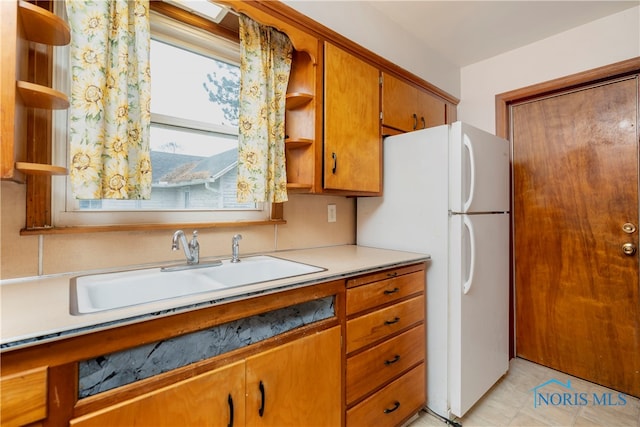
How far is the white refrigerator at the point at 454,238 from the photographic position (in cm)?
165

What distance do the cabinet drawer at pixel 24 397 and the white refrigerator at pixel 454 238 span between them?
1.70 meters

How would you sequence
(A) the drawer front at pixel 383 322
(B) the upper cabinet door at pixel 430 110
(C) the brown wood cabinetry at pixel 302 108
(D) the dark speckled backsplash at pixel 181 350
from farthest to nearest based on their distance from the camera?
(B) the upper cabinet door at pixel 430 110 < (C) the brown wood cabinetry at pixel 302 108 < (A) the drawer front at pixel 383 322 < (D) the dark speckled backsplash at pixel 181 350

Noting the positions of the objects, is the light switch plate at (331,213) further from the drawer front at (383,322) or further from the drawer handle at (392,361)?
the drawer handle at (392,361)

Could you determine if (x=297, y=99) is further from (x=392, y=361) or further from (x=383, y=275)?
(x=392, y=361)

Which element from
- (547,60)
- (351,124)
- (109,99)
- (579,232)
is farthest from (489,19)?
(109,99)

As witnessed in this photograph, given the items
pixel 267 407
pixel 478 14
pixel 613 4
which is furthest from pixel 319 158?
pixel 613 4

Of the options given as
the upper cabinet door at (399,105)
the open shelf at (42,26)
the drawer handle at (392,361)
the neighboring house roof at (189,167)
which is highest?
the upper cabinet door at (399,105)

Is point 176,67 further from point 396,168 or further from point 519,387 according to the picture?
point 519,387

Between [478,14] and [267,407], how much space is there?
8.71ft

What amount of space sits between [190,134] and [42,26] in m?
0.66

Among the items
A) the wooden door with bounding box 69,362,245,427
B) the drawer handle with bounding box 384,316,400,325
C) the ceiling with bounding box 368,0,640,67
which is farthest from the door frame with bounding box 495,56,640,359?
the wooden door with bounding box 69,362,245,427

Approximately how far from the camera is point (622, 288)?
2006 millimetres

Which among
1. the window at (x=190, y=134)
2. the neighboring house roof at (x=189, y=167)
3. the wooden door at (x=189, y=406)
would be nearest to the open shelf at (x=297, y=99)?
the window at (x=190, y=134)

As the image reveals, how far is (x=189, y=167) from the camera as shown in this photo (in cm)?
156
